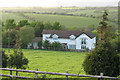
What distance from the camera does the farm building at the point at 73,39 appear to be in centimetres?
5884

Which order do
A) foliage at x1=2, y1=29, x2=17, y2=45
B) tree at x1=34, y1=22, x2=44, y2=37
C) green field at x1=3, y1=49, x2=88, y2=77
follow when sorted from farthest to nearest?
1. tree at x1=34, y1=22, x2=44, y2=37
2. foliage at x1=2, y1=29, x2=17, y2=45
3. green field at x1=3, y1=49, x2=88, y2=77

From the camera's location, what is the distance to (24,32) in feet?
195

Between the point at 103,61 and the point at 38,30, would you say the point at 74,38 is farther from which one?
the point at 103,61

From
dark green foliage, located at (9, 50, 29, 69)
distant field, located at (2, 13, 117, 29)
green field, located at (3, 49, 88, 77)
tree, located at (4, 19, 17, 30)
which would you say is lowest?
green field, located at (3, 49, 88, 77)

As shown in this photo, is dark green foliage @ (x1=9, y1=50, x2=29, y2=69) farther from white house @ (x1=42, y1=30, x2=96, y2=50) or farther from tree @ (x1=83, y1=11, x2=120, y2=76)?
white house @ (x1=42, y1=30, x2=96, y2=50)

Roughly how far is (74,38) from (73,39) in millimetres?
390

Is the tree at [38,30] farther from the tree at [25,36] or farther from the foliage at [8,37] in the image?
the foliage at [8,37]

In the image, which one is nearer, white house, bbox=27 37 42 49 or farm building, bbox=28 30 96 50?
white house, bbox=27 37 42 49

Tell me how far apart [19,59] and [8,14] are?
74.9m

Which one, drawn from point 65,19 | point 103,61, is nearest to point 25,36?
point 65,19

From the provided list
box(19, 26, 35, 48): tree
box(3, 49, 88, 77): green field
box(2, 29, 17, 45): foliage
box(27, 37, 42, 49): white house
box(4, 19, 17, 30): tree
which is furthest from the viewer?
box(4, 19, 17, 30): tree

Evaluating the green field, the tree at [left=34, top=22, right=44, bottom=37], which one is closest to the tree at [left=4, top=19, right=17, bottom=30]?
the tree at [left=34, top=22, right=44, bottom=37]

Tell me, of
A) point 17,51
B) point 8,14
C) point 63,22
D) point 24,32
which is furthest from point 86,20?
point 17,51

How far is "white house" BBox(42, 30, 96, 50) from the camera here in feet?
193
